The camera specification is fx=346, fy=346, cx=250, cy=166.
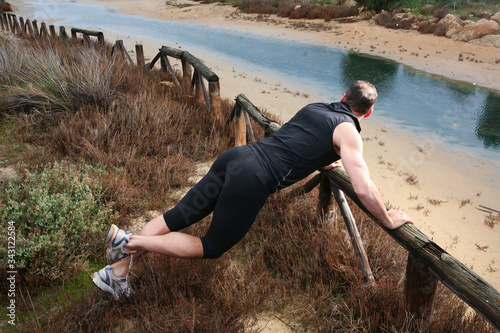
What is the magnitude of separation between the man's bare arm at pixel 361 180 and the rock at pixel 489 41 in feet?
63.7

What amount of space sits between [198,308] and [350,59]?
17218mm

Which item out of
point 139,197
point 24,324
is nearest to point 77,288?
point 24,324

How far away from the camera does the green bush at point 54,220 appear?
8.68ft

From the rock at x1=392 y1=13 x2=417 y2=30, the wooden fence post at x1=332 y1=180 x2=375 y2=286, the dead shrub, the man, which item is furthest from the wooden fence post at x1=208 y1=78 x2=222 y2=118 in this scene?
the dead shrub

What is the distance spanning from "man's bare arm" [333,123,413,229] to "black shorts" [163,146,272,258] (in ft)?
1.78

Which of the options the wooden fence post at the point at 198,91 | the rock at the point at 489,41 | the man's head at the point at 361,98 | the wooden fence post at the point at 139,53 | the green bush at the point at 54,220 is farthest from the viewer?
the rock at the point at 489,41

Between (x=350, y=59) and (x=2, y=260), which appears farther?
(x=350, y=59)

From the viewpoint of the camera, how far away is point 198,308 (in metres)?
2.42

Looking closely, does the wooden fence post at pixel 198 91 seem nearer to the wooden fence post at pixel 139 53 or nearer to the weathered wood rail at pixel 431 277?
the wooden fence post at pixel 139 53

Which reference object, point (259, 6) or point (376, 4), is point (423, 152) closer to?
point (376, 4)

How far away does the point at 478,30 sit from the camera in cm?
1791

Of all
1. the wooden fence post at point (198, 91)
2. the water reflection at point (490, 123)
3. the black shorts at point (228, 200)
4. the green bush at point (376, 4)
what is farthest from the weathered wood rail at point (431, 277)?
the green bush at point (376, 4)

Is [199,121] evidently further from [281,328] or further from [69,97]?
[281,328]

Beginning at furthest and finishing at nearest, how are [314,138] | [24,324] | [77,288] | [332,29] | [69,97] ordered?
[332,29]
[69,97]
[77,288]
[314,138]
[24,324]
